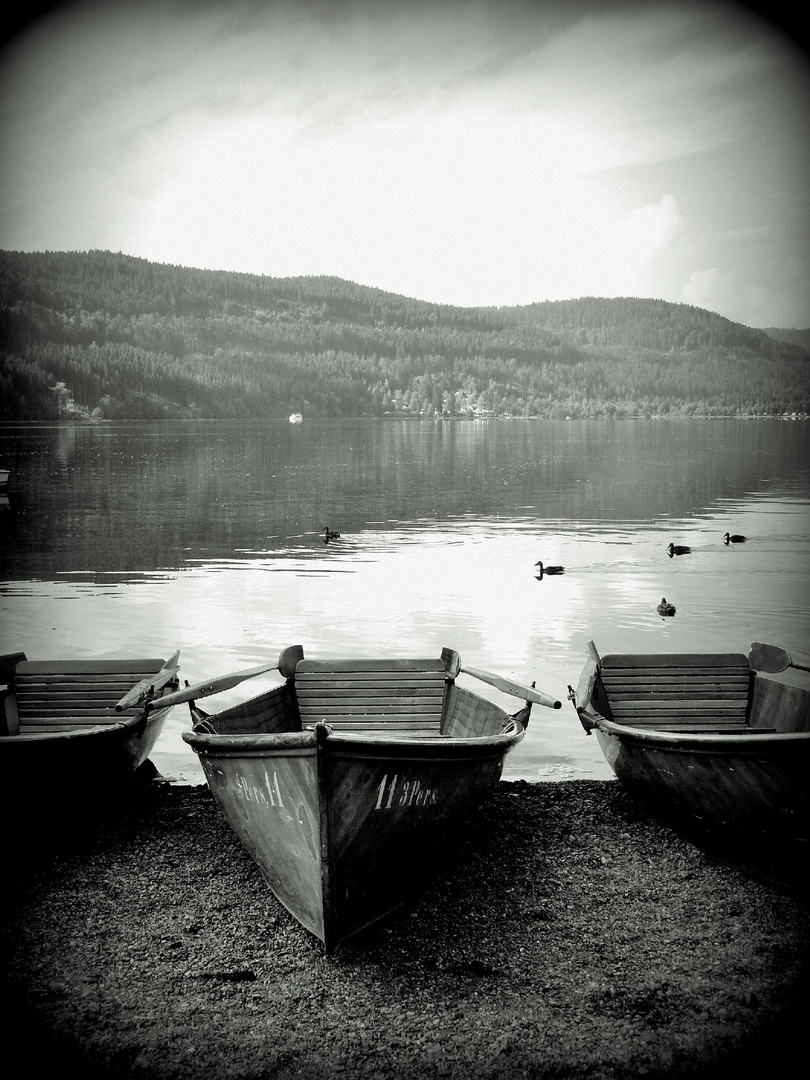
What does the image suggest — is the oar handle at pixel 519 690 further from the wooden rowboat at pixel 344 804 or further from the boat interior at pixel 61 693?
the boat interior at pixel 61 693

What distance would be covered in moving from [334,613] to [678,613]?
21.8 feet

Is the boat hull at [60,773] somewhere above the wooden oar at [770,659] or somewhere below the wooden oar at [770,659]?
below

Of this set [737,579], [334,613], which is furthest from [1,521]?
[737,579]

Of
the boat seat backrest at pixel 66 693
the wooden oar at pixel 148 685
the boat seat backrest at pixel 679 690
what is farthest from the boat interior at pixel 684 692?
the boat seat backrest at pixel 66 693

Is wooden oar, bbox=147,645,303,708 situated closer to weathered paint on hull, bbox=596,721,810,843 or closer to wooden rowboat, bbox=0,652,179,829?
wooden rowboat, bbox=0,652,179,829

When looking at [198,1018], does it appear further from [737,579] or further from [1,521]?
[1,521]

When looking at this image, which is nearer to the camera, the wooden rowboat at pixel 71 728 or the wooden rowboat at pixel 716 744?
the wooden rowboat at pixel 716 744

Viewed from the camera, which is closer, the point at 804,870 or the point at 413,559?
the point at 804,870

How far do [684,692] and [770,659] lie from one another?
83 centimetres

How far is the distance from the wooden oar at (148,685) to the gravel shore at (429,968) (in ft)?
3.38

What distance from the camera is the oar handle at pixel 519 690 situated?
792cm

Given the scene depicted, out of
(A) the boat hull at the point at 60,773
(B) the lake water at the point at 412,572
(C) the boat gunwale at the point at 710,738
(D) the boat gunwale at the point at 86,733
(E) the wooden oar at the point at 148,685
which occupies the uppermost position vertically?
(C) the boat gunwale at the point at 710,738

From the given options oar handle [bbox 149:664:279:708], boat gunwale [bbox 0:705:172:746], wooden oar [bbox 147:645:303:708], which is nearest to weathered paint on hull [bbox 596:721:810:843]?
wooden oar [bbox 147:645:303:708]

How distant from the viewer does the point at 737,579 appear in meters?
23.2
